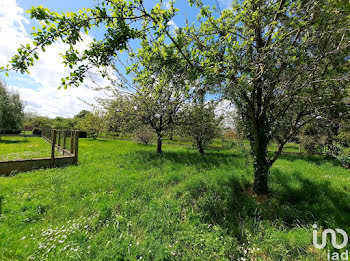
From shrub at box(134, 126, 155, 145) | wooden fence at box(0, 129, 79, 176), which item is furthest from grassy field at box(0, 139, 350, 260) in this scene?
shrub at box(134, 126, 155, 145)

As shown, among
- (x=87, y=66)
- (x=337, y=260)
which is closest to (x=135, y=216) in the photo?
(x=87, y=66)

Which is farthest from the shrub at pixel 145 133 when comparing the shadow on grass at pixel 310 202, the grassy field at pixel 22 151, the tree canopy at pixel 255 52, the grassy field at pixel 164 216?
the shadow on grass at pixel 310 202

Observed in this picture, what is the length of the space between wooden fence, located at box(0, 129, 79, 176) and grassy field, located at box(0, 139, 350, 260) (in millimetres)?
755

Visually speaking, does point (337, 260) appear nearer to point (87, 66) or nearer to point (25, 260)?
point (25, 260)

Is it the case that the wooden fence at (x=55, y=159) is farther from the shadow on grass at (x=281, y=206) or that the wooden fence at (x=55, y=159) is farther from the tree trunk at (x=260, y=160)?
the tree trunk at (x=260, y=160)

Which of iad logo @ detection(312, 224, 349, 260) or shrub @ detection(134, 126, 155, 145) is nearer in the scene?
iad logo @ detection(312, 224, 349, 260)

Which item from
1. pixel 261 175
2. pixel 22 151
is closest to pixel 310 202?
pixel 261 175

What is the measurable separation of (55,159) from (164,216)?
21.1ft

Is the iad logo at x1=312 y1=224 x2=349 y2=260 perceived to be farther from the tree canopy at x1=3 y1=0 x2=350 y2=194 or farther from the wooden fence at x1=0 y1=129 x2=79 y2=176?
the wooden fence at x1=0 y1=129 x2=79 y2=176

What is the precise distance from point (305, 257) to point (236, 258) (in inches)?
43.6

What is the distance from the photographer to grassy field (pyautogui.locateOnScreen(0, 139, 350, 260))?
7.84ft

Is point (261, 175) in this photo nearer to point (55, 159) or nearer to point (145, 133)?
point (55, 159)

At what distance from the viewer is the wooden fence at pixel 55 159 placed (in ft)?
18.2

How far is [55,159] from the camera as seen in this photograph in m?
6.69
